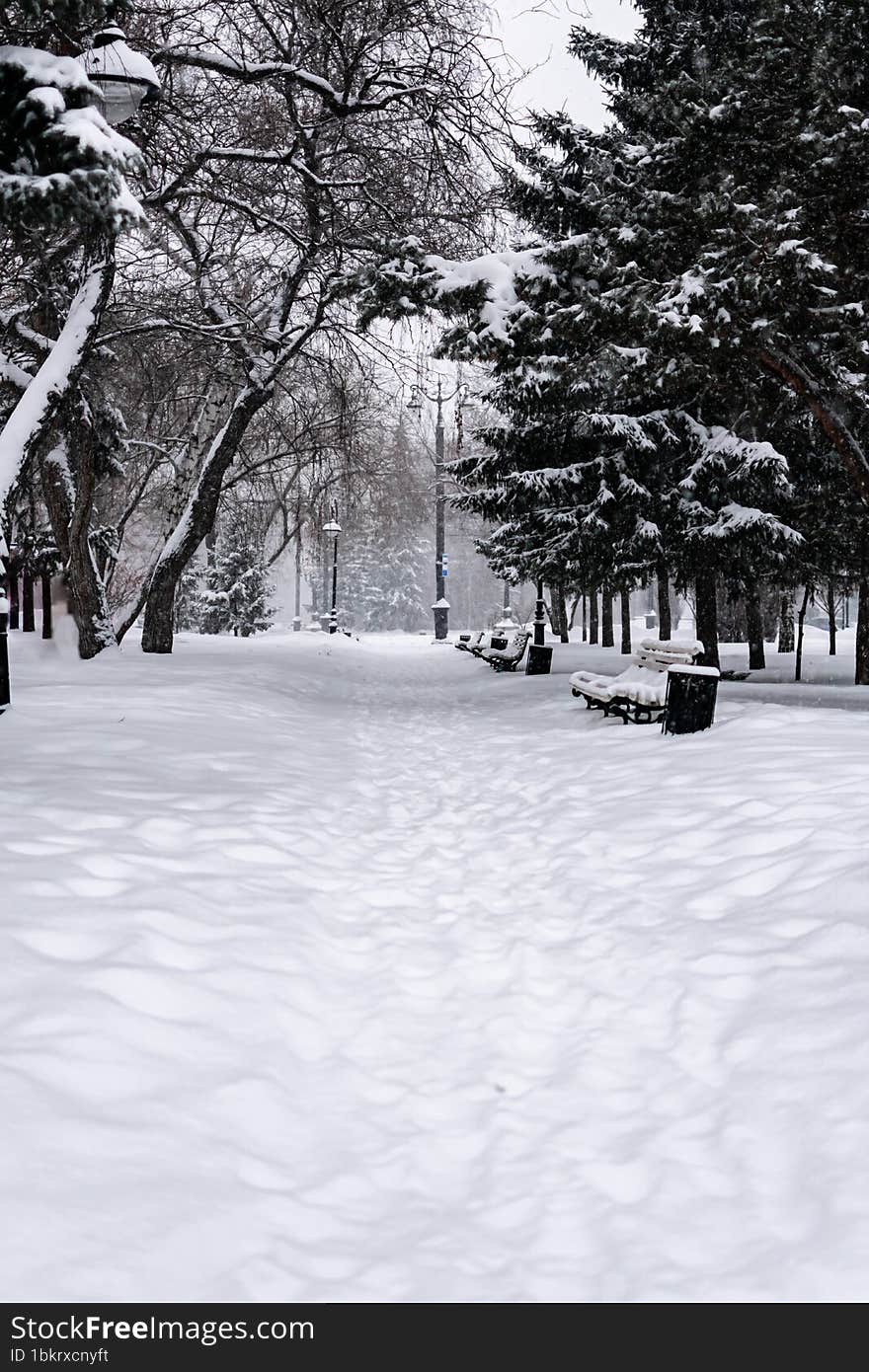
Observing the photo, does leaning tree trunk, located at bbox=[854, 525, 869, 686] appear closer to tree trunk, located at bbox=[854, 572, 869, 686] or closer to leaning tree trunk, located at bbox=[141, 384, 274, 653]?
tree trunk, located at bbox=[854, 572, 869, 686]

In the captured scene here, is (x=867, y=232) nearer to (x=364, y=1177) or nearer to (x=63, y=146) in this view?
(x=63, y=146)

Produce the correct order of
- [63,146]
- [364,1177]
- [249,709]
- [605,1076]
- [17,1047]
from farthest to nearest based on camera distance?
1. [249,709]
2. [63,146]
3. [605,1076]
4. [17,1047]
5. [364,1177]

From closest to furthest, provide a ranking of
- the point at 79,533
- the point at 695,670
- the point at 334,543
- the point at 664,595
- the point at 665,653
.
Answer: the point at 695,670 < the point at 665,653 < the point at 79,533 < the point at 664,595 < the point at 334,543

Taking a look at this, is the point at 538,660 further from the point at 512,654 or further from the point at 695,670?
the point at 695,670

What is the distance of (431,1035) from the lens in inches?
136

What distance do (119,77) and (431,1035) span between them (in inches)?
248

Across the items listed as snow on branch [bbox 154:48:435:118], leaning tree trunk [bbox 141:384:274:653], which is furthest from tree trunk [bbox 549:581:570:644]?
snow on branch [bbox 154:48:435:118]

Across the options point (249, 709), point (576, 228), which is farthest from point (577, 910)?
point (576, 228)

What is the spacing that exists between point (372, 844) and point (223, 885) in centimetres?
140

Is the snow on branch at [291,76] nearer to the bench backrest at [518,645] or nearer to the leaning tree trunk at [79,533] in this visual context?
the leaning tree trunk at [79,533]

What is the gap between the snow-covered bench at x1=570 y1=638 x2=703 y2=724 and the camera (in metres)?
9.70

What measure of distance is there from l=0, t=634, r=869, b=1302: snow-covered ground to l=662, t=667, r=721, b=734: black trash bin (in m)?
1.59

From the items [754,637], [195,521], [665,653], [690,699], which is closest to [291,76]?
[690,699]

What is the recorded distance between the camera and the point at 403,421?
68.2 feet
